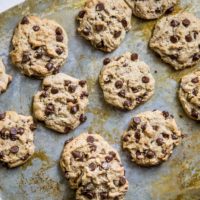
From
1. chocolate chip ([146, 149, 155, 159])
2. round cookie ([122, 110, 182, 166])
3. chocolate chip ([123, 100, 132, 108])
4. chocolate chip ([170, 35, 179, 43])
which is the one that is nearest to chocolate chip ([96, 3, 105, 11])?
chocolate chip ([170, 35, 179, 43])

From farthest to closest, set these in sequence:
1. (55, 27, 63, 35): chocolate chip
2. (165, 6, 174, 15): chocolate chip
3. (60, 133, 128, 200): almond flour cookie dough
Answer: (165, 6, 174, 15): chocolate chip → (55, 27, 63, 35): chocolate chip → (60, 133, 128, 200): almond flour cookie dough

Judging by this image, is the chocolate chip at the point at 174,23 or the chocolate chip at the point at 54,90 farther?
the chocolate chip at the point at 174,23

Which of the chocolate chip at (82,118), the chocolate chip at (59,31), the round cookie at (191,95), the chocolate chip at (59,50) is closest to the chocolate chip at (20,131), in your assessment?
the chocolate chip at (82,118)

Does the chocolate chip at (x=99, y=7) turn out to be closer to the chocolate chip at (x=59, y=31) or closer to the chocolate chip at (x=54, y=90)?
the chocolate chip at (x=59, y=31)

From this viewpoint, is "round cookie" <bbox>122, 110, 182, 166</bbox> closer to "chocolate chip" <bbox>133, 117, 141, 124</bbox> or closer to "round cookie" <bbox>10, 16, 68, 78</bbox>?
"chocolate chip" <bbox>133, 117, 141, 124</bbox>

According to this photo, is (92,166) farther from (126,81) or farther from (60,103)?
(126,81)

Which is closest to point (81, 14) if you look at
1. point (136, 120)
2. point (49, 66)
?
point (49, 66)

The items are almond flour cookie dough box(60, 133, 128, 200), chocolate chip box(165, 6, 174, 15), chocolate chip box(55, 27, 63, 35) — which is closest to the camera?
almond flour cookie dough box(60, 133, 128, 200)
